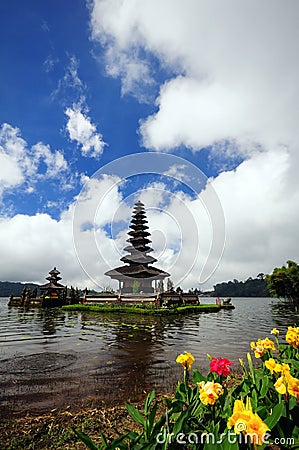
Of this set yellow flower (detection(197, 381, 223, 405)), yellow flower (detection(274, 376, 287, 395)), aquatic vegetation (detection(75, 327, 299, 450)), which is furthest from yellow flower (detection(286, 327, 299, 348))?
yellow flower (detection(197, 381, 223, 405))

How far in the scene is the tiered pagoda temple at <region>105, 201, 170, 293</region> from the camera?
3638 cm

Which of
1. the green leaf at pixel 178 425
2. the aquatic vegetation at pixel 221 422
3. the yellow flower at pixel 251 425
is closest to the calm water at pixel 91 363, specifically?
the aquatic vegetation at pixel 221 422

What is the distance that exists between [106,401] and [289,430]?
3.07 meters

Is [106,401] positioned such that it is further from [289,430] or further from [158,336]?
[158,336]

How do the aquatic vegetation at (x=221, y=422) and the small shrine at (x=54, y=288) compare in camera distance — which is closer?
the aquatic vegetation at (x=221, y=422)

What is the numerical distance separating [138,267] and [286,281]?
2773 centimetres

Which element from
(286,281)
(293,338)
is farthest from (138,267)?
(293,338)

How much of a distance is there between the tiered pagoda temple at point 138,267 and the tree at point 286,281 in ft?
74.2

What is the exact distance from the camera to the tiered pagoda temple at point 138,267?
36.4m

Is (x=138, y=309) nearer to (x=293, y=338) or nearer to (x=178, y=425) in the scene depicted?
(x=293, y=338)

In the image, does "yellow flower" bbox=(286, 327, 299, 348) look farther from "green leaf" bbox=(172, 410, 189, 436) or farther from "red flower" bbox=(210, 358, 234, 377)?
"green leaf" bbox=(172, 410, 189, 436)

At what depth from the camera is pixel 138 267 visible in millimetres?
36875

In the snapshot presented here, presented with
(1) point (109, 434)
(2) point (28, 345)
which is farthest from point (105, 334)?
(1) point (109, 434)

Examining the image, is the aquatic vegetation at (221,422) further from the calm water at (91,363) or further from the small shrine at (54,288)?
the small shrine at (54,288)
